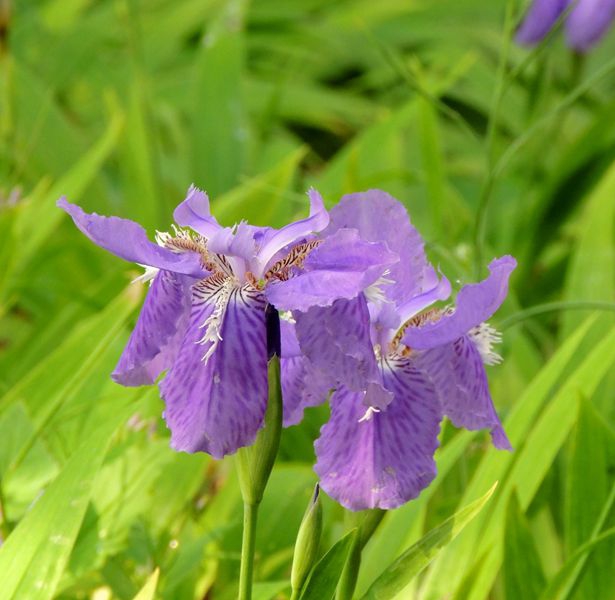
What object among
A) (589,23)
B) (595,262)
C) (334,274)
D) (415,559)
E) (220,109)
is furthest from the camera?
(220,109)

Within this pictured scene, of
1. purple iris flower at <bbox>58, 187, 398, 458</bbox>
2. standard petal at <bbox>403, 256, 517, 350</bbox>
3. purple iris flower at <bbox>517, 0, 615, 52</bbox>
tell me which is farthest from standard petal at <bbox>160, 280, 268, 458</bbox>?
purple iris flower at <bbox>517, 0, 615, 52</bbox>

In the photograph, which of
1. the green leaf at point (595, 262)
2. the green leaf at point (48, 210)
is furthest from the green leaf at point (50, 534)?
the green leaf at point (595, 262)

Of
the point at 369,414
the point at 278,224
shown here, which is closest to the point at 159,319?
the point at 369,414

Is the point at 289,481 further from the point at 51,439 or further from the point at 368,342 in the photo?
the point at 368,342

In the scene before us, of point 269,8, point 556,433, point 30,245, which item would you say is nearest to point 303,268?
point 556,433

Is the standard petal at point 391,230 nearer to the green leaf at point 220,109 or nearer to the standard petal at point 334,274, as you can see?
the standard petal at point 334,274

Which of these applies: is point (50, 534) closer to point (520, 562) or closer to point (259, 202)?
point (520, 562)
